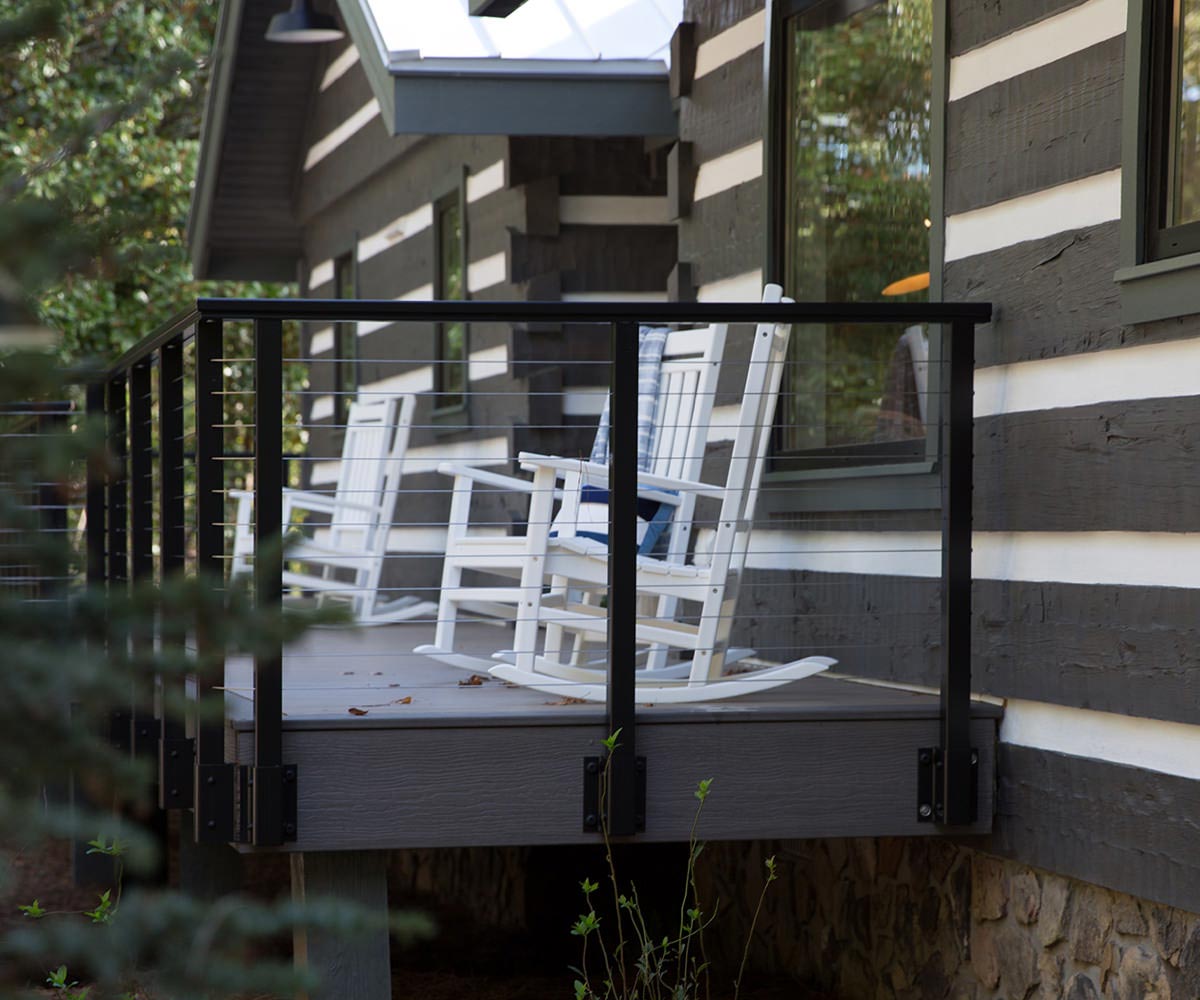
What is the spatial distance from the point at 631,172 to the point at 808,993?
11.3 ft

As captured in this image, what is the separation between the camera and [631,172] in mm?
6656

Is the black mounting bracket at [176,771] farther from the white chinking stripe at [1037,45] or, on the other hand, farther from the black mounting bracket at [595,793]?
the white chinking stripe at [1037,45]

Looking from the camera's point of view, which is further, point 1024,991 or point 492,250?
point 492,250

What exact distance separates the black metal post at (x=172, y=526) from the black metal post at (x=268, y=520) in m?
0.45

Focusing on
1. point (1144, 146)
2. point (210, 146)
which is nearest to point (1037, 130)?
point (1144, 146)

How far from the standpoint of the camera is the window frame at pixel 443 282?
23.8ft

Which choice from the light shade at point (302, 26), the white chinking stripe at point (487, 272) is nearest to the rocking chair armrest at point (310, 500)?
the white chinking stripe at point (487, 272)

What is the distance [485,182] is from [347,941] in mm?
4199

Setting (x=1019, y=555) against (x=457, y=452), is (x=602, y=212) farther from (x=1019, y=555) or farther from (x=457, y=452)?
(x=1019, y=555)

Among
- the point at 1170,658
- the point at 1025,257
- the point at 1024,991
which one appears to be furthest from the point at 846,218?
the point at 1024,991

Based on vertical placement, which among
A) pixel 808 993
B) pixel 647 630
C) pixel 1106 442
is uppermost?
pixel 1106 442

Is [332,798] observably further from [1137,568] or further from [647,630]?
[1137,568]

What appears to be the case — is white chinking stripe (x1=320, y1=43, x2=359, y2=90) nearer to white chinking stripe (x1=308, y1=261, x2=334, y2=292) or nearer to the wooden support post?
white chinking stripe (x1=308, y1=261, x2=334, y2=292)

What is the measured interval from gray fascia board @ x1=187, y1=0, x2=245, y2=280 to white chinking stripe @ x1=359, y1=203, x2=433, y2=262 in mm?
947
